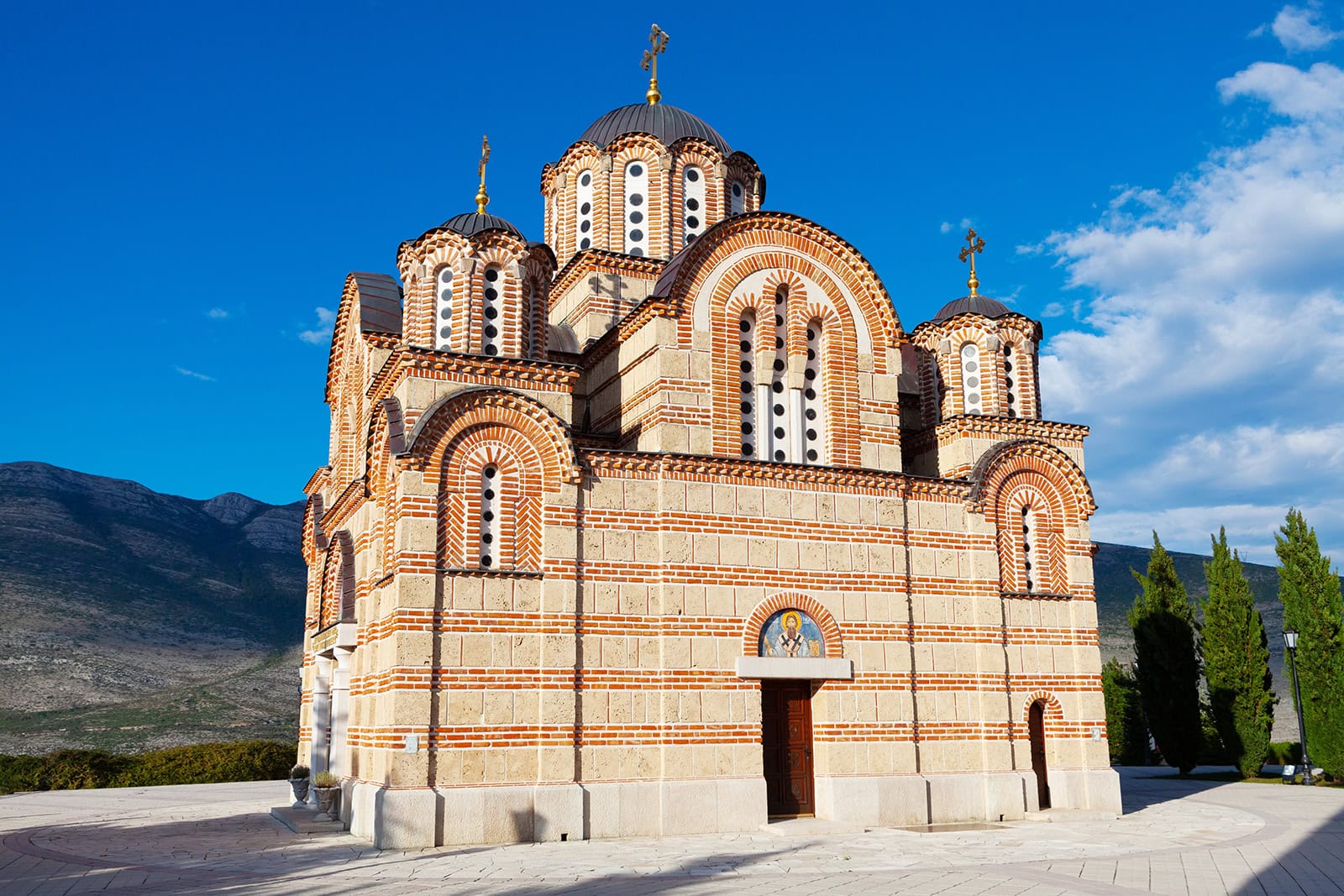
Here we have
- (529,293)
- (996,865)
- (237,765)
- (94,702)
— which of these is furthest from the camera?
(94,702)

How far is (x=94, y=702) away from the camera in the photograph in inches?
1612

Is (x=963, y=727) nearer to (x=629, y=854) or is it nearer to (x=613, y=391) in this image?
(x=629, y=854)

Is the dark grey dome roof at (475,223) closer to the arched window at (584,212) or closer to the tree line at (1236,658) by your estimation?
the arched window at (584,212)

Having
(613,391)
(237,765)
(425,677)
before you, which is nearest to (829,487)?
(613,391)

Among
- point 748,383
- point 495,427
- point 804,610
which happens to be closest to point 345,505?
point 495,427

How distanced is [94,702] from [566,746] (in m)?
35.0

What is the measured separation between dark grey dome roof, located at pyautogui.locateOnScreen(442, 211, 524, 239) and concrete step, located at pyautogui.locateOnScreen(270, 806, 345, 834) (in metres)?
8.43

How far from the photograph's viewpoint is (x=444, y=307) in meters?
15.1

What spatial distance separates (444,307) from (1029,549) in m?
9.86

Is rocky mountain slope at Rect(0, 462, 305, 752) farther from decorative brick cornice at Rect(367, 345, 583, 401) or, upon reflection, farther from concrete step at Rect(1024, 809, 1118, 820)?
concrete step at Rect(1024, 809, 1118, 820)

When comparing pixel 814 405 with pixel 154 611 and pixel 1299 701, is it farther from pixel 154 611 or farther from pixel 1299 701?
pixel 154 611

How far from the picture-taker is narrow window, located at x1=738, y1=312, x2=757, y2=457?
15.8 m

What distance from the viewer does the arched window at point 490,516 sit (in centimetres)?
1365

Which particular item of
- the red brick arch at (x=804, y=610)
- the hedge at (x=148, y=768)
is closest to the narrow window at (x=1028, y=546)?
the red brick arch at (x=804, y=610)
